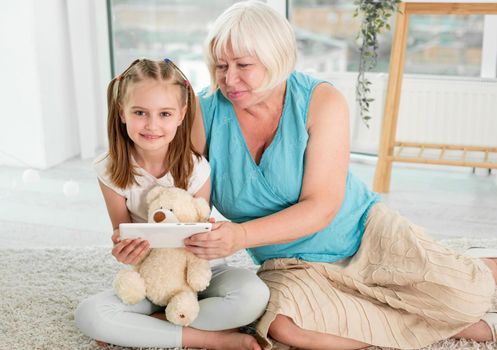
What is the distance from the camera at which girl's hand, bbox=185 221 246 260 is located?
4.69ft

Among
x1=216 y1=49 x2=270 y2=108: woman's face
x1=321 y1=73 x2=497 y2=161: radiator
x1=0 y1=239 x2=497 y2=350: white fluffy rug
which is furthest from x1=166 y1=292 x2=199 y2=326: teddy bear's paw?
x1=321 y1=73 x2=497 y2=161: radiator

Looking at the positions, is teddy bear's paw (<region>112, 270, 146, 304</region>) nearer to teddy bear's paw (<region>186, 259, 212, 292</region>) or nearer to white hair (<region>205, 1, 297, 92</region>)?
teddy bear's paw (<region>186, 259, 212, 292</region>)

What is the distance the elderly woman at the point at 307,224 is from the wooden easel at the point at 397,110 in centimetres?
117

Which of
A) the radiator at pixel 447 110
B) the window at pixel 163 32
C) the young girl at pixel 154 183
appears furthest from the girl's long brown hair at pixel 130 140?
the window at pixel 163 32

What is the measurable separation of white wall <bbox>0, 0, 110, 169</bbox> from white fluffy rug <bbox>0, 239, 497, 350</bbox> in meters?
1.14

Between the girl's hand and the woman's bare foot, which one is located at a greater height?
the girl's hand

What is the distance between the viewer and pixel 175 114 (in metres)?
1.54

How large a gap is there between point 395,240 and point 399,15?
1332 mm

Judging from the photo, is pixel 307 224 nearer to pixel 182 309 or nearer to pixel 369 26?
pixel 182 309

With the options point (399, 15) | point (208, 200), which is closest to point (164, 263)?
point (208, 200)

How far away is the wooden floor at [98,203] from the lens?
2.43m

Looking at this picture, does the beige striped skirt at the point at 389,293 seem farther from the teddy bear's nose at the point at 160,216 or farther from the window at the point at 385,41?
the window at the point at 385,41

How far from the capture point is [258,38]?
1.48 metres

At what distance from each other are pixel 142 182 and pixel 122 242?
0.64ft
